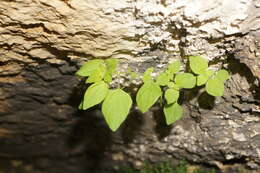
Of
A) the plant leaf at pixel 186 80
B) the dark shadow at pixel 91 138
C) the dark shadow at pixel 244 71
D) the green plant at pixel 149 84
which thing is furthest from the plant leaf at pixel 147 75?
the dark shadow at pixel 91 138

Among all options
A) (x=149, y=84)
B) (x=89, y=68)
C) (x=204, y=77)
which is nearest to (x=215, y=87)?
(x=204, y=77)

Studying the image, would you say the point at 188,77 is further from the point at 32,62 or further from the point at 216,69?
the point at 32,62

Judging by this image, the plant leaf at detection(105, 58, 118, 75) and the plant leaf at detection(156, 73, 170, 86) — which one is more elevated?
the plant leaf at detection(105, 58, 118, 75)

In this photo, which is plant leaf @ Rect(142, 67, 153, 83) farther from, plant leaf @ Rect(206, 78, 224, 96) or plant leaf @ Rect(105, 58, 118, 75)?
plant leaf @ Rect(206, 78, 224, 96)

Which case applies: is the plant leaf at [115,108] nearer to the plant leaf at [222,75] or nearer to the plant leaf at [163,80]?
the plant leaf at [163,80]

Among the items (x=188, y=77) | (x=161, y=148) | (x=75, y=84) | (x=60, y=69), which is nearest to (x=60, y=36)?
(x=60, y=69)

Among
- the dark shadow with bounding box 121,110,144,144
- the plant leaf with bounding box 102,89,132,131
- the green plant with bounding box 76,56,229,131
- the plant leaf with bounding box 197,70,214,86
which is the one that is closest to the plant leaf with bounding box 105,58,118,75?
the green plant with bounding box 76,56,229,131
